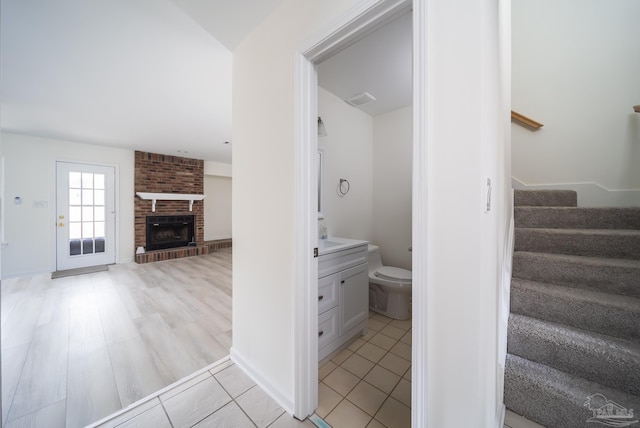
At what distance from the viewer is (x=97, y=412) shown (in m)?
1.48

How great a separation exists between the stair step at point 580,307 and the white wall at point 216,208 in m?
6.36

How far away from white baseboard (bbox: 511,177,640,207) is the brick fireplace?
6.38 metres

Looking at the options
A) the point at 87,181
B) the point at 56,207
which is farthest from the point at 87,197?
the point at 56,207

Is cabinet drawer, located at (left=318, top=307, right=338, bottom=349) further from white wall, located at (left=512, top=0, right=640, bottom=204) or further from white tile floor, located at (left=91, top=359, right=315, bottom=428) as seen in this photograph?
white wall, located at (left=512, top=0, right=640, bottom=204)

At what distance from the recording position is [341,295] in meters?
2.03

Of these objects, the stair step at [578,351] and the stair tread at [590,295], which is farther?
the stair tread at [590,295]

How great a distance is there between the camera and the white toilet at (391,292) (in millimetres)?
2488

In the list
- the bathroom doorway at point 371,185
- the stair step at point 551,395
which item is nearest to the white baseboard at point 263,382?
the bathroom doorway at point 371,185

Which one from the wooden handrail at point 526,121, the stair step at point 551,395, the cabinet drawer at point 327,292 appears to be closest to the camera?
the stair step at point 551,395

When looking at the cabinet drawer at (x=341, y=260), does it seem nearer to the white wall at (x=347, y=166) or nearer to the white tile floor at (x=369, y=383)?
the white wall at (x=347, y=166)

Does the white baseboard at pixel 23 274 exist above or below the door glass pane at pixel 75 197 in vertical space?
below

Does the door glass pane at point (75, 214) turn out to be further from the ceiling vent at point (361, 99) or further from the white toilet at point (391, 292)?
the white toilet at point (391, 292)

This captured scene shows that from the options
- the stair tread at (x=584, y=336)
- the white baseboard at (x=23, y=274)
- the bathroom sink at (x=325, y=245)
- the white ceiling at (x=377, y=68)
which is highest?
the white ceiling at (x=377, y=68)

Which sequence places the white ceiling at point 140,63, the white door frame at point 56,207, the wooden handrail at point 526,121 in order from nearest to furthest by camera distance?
the white ceiling at point 140,63 → the wooden handrail at point 526,121 → the white door frame at point 56,207
